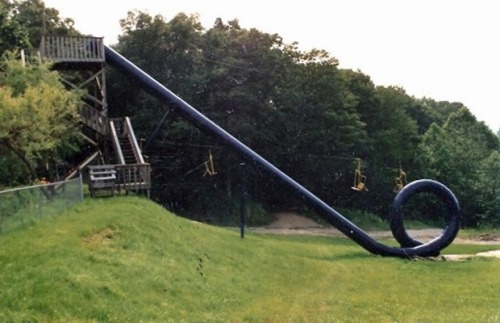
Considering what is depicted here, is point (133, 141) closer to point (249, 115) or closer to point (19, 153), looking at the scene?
point (19, 153)

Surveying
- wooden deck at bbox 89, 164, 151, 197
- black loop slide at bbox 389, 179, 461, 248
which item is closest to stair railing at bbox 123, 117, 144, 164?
wooden deck at bbox 89, 164, 151, 197

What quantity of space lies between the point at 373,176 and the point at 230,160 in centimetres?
1912

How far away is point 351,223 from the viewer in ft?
91.1

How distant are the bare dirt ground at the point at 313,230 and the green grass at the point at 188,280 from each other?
19396 mm

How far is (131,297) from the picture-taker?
38.4 feet

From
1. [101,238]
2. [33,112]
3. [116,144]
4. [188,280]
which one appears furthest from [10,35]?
[188,280]

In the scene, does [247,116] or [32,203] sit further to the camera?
[247,116]

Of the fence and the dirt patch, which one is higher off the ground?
the fence

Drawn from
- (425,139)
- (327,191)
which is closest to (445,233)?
(327,191)

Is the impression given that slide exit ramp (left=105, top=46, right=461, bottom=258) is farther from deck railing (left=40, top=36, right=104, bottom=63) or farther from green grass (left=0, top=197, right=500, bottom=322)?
green grass (left=0, top=197, right=500, bottom=322)

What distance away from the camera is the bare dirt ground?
42.4 meters

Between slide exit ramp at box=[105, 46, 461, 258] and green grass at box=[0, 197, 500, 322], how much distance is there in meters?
3.29

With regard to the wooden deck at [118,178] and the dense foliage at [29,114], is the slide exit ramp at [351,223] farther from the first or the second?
the wooden deck at [118,178]

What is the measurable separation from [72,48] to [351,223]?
16529 mm
